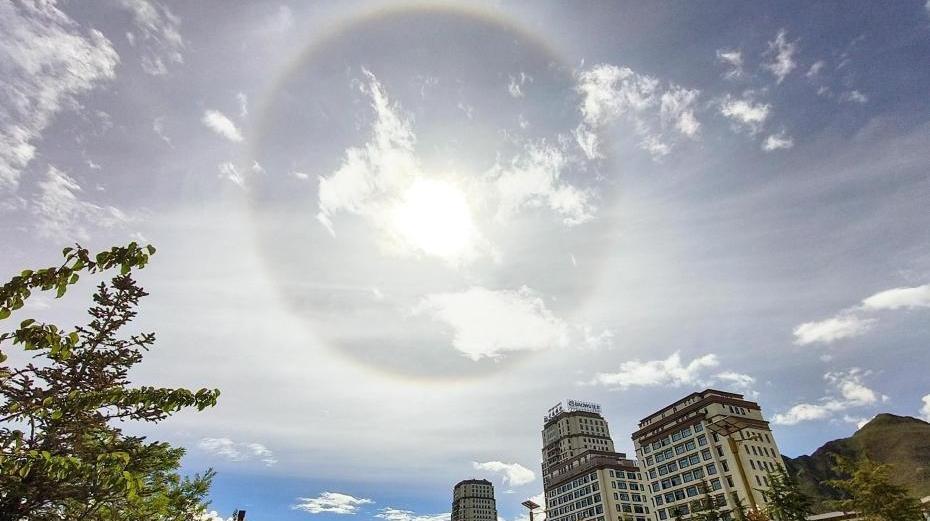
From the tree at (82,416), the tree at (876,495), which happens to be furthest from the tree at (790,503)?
the tree at (82,416)

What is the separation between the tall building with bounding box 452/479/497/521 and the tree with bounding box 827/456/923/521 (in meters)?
193

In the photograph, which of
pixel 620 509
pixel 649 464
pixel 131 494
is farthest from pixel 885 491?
pixel 620 509

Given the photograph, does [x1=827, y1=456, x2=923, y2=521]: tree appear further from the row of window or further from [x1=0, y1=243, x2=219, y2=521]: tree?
the row of window

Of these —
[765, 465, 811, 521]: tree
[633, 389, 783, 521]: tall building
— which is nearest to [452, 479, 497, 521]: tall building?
[633, 389, 783, 521]: tall building

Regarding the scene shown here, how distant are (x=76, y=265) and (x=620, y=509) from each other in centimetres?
11300

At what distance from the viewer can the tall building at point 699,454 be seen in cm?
7025

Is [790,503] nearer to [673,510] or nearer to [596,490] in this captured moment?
[673,510]

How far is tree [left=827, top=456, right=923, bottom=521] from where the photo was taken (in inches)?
784

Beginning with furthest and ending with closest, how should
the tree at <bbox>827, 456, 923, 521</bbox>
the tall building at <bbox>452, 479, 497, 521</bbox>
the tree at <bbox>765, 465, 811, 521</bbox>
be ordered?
the tall building at <bbox>452, 479, 497, 521</bbox>, the tree at <bbox>765, 465, 811, 521</bbox>, the tree at <bbox>827, 456, 923, 521</bbox>

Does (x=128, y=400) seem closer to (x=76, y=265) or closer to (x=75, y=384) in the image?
(x=76, y=265)

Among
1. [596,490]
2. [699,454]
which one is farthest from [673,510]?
[596,490]

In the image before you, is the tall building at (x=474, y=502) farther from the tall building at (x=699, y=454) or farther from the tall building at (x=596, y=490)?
the tall building at (x=699, y=454)

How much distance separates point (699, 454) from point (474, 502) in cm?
13982

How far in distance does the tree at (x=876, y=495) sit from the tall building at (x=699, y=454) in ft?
168
